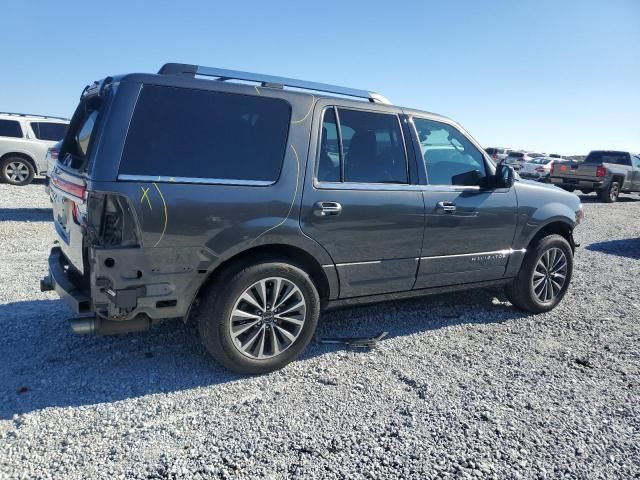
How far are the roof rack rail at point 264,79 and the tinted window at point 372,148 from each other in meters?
Result: 0.22

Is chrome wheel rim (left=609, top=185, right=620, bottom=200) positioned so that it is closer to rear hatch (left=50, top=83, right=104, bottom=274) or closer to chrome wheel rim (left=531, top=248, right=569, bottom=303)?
chrome wheel rim (left=531, top=248, right=569, bottom=303)

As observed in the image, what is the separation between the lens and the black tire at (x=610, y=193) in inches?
688

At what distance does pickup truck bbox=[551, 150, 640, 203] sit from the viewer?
1722 centimetres

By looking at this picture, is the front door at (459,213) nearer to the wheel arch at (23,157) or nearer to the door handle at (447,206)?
the door handle at (447,206)

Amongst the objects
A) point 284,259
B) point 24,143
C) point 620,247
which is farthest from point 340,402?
point 24,143

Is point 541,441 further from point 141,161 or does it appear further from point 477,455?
point 141,161

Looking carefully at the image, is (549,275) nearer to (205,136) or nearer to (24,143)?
(205,136)

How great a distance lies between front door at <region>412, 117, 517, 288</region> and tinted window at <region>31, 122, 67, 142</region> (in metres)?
12.3

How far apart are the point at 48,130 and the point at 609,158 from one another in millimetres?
19104

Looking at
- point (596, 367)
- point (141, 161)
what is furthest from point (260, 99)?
point (596, 367)

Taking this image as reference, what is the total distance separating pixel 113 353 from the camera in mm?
3758

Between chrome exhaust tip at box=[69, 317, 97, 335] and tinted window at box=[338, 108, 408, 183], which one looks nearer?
chrome exhaust tip at box=[69, 317, 97, 335]

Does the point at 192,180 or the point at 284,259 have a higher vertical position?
the point at 192,180

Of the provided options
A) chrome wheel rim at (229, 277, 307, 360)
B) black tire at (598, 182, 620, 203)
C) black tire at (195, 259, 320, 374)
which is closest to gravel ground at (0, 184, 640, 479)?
black tire at (195, 259, 320, 374)
